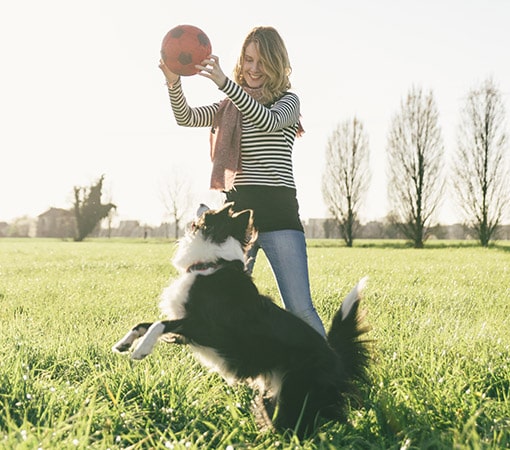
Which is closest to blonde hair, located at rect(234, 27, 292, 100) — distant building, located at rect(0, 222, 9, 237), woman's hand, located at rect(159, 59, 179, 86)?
woman's hand, located at rect(159, 59, 179, 86)

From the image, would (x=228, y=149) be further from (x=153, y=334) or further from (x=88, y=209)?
(x=88, y=209)

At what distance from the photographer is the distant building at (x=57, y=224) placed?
64.2 metres

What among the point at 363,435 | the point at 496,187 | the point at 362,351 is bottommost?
the point at 363,435

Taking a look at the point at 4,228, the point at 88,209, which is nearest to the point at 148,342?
the point at 88,209

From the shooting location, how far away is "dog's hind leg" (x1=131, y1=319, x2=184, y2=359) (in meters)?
3.02

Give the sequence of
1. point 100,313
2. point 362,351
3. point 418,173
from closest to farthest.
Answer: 1. point 362,351
2. point 100,313
3. point 418,173

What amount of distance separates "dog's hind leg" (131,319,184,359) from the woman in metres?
0.93

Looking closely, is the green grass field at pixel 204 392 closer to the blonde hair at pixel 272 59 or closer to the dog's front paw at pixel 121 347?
the dog's front paw at pixel 121 347

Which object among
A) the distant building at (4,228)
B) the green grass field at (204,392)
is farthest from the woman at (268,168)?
the distant building at (4,228)

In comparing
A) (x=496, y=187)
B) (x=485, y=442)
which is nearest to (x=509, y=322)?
(x=485, y=442)

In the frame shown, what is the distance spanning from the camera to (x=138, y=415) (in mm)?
3414

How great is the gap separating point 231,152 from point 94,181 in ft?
204

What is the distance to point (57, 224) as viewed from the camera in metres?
75.9

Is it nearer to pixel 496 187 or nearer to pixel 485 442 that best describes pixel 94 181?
pixel 496 187
